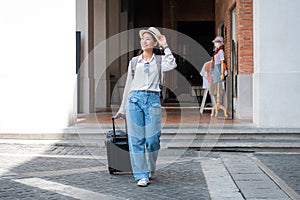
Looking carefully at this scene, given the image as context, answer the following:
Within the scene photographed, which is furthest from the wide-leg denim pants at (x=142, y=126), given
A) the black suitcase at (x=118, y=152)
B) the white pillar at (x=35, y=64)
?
the white pillar at (x=35, y=64)

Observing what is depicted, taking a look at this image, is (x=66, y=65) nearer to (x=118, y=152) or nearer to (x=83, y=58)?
(x=83, y=58)

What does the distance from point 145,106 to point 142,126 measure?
0.25 meters

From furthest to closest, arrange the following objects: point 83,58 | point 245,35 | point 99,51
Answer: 1. point 99,51
2. point 83,58
3. point 245,35

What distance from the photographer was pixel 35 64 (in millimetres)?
10367

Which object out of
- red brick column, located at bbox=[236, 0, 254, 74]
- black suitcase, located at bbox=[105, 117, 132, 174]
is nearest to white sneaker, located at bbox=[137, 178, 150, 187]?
black suitcase, located at bbox=[105, 117, 132, 174]

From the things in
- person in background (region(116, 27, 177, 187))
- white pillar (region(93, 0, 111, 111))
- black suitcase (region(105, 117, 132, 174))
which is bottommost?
black suitcase (region(105, 117, 132, 174))

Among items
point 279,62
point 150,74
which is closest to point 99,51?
point 279,62

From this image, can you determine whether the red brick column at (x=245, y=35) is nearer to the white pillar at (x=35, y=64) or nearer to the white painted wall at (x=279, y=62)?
the white painted wall at (x=279, y=62)

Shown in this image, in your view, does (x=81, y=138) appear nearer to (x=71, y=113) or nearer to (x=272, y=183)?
(x=71, y=113)

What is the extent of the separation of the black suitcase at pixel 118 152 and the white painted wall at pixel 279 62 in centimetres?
383

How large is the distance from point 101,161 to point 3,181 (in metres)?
1.96

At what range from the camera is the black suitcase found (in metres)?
6.55

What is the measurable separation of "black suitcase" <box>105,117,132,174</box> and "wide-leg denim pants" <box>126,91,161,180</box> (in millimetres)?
419

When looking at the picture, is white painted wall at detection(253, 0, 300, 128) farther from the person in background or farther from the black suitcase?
the person in background
